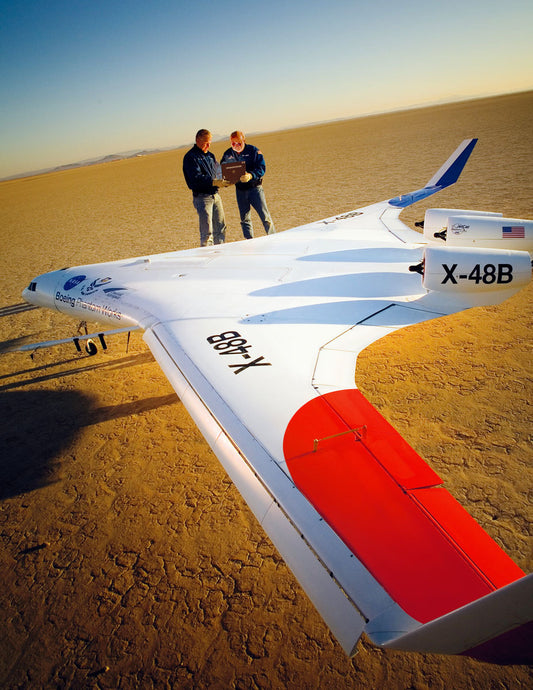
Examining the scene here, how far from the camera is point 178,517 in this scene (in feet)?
15.6

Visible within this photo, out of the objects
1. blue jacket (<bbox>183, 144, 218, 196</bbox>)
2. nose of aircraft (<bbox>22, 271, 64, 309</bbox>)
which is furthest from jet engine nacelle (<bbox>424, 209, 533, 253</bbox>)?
nose of aircraft (<bbox>22, 271, 64, 309</bbox>)

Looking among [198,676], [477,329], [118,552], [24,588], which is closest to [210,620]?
[198,676]

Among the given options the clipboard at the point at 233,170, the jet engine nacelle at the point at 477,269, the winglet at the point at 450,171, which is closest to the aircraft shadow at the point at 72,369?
the clipboard at the point at 233,170

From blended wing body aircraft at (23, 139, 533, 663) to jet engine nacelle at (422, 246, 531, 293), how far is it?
20mm

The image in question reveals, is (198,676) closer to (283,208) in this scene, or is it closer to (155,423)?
(155,423)

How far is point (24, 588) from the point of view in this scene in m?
4.15

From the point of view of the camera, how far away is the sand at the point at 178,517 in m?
3.38

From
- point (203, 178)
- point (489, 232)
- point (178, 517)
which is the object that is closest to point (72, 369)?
point (178, 517)

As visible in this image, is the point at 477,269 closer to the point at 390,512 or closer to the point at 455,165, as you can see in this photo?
the point at 390,512

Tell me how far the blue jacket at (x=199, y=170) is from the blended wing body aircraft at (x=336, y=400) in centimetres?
249

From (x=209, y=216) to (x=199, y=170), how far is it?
125 cm

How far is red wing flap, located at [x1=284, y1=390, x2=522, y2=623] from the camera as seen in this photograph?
215cm

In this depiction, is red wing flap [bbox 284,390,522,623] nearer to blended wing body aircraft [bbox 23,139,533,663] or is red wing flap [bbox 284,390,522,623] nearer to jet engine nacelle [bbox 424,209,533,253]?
blended wing body aircraft [bbox 23,139,533,663]

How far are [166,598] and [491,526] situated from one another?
12.1ft
